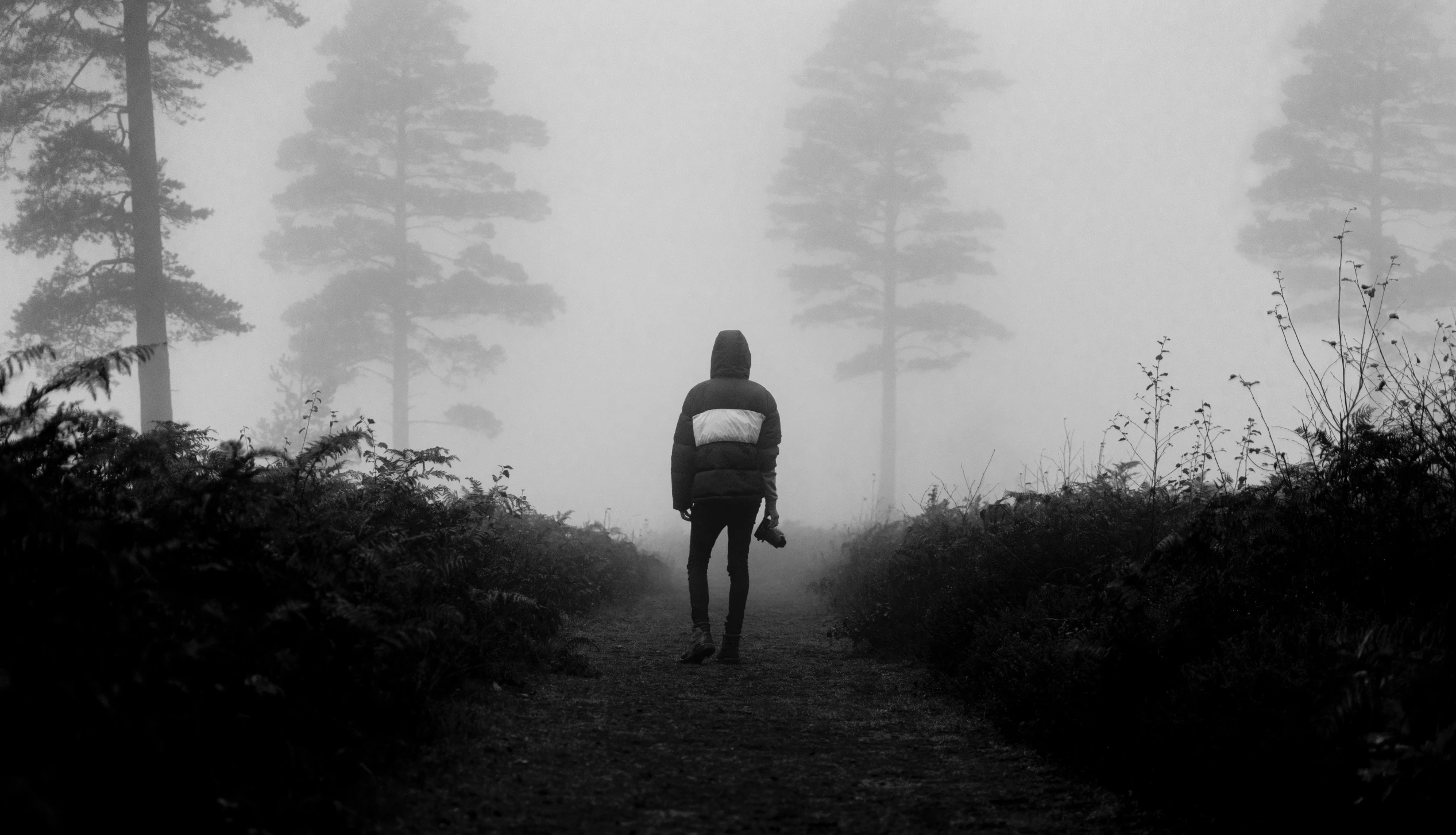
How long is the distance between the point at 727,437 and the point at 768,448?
426mm

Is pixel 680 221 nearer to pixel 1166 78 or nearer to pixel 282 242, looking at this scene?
pixel 1166 78

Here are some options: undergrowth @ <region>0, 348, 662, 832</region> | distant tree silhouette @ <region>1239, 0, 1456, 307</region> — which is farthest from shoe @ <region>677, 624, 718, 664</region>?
distant tree silhouette @ <region>1239, 0, 1456, 307</region>

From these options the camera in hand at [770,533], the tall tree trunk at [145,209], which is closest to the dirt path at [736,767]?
Result: the camera in hand at [770,533]

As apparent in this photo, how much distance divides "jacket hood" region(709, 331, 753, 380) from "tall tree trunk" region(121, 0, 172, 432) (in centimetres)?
1096

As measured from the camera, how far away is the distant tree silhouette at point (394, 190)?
92.8ft

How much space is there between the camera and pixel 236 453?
4.69m

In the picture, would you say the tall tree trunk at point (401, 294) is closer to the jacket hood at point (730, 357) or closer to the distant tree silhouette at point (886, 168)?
the distant tree silhouette at point (886, 168)

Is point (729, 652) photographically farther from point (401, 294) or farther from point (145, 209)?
point (401, 294)

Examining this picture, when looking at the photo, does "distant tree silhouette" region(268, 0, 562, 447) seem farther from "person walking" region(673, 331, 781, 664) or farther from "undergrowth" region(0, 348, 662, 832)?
"undergrowth" region(0, 348, 662, 832)

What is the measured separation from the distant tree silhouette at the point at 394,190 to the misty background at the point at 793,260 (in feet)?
6.90

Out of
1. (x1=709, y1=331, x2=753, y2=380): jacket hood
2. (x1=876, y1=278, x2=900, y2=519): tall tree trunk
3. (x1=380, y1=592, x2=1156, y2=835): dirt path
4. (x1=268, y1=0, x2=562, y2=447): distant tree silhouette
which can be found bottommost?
(x1=380, y1=592, x2=1156, y2=835): dirt path

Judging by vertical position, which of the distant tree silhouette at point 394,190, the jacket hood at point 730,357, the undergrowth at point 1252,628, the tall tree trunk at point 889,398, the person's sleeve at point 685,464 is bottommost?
the undergrowth at point 1252,628

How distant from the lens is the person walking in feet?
26.6

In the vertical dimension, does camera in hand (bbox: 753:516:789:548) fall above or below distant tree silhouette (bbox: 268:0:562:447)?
below
